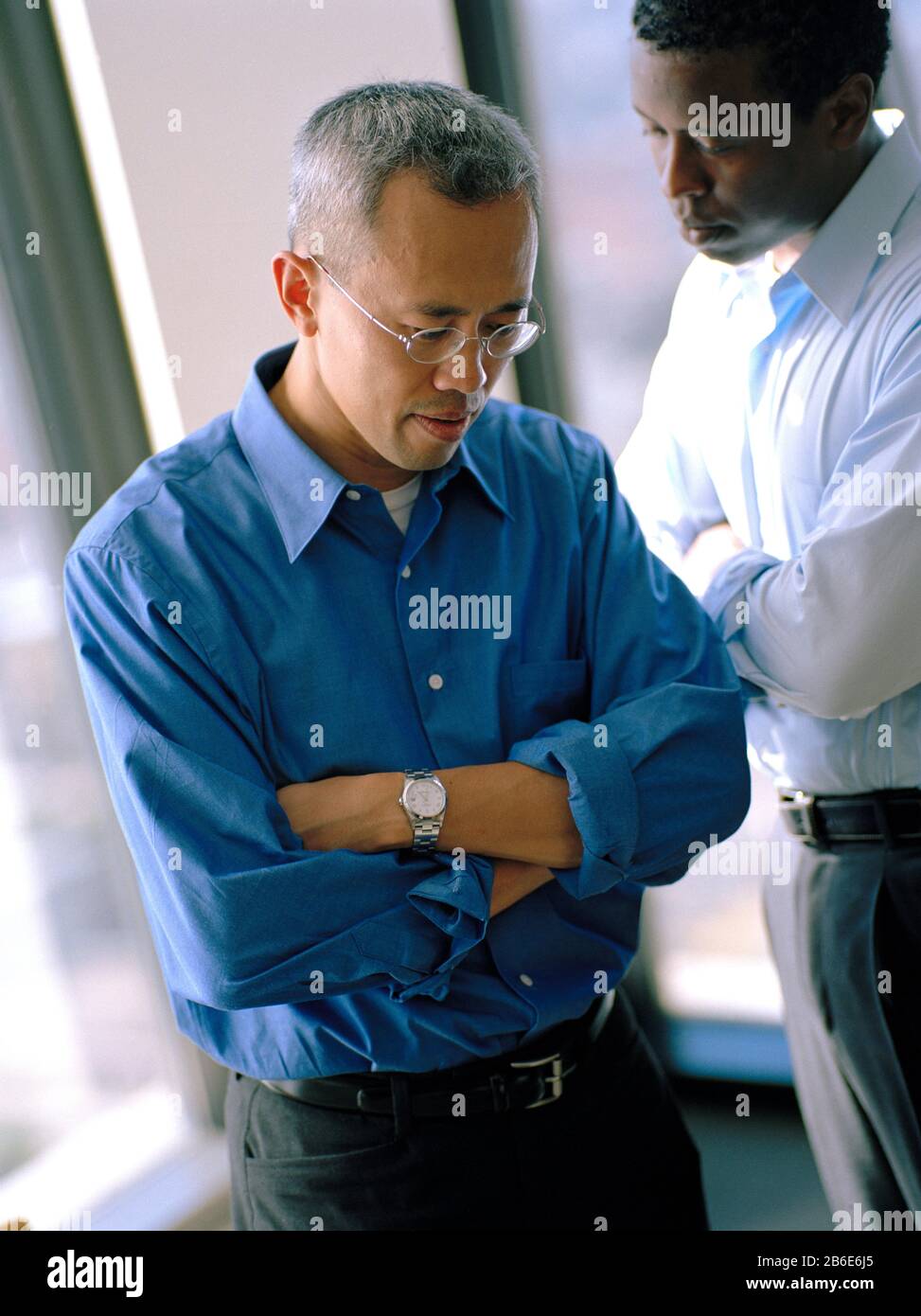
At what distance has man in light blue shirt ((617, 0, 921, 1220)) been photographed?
149 centimetres

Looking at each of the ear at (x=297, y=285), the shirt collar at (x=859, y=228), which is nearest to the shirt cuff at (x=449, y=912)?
the ear at (x=297, y=285)

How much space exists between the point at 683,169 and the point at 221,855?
1.04m

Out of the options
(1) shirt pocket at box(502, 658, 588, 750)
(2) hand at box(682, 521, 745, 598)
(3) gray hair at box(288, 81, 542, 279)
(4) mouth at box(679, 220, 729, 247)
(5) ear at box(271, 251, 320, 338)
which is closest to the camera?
(3) gray hair at box(288, 81, 542, 279)

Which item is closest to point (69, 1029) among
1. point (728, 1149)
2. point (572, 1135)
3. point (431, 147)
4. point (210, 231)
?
point (572, 1135)

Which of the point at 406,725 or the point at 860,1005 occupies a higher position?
the point at 406,725

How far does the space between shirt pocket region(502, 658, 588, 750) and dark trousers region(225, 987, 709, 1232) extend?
1.43 ft

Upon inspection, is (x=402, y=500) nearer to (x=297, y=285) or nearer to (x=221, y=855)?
(x=297, y=285)

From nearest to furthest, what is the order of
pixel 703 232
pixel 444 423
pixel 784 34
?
1. pixel 444 423
2. pixel 784 34
3. pixel 703 232

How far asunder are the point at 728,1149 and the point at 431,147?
204 cm

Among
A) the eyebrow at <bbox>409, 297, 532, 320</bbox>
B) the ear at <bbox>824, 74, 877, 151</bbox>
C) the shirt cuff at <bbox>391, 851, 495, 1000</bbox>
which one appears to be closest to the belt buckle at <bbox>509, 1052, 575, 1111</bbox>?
the shirt cuff at <bbox>391, 851, 495, 1000</bbox>

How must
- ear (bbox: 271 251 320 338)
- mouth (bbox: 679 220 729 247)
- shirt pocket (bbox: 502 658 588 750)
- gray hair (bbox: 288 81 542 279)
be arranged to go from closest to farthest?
gray hair (bbox: 288 81 542 279), ear (bbox: 271 251 320 338), shirt pocket (bbox: 502 658 588 750), mouth (bbox: 679 220 729 247)

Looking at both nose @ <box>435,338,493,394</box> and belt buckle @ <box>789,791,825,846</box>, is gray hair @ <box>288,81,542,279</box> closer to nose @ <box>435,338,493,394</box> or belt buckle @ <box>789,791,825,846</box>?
nose @ <box>435,338,493,394</box>

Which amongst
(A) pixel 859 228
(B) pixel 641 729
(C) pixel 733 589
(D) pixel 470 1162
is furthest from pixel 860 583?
(D) pixel 470 1162

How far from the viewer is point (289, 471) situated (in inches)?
56.4
